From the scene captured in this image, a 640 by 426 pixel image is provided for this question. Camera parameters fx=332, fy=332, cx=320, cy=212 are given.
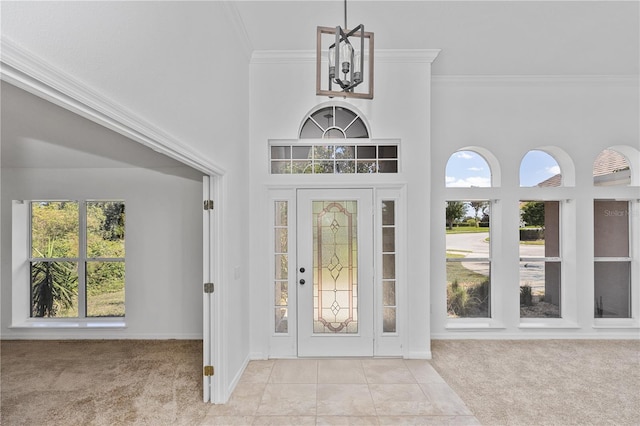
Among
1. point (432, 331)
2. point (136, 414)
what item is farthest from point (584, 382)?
point (136, 414)

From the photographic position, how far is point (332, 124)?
12.9 feet

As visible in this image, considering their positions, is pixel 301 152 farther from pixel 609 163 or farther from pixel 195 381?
pixel 609 163

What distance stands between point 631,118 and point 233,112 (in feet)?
16.6

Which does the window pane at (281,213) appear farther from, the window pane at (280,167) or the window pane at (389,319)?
the window pane at (389,319)

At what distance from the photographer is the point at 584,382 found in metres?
3.21

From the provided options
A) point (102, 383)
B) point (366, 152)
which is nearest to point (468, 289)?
point (366, 152)

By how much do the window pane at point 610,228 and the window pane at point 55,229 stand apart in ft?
23.6

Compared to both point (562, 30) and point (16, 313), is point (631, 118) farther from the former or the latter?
point (16, 313)

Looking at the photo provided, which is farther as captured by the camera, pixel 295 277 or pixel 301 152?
pixel 301 152

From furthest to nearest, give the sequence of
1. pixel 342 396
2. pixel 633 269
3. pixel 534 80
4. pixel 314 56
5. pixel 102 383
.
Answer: pixel 633 269 < pixel 534 80 < pixel 314 56 < pixel 102 383 < pixel 342 396

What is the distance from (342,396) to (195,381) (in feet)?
4.73

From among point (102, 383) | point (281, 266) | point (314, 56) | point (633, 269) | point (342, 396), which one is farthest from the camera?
point (633, 269)

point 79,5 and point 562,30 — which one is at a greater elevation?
point 562,30

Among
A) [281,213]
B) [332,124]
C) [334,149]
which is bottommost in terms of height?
[281,213]
